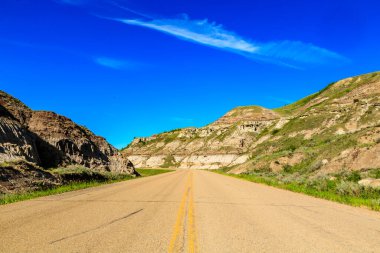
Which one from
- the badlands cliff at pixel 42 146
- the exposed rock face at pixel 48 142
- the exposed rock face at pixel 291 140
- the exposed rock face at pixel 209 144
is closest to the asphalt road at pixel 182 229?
the badlands cliff at pixel 42 146

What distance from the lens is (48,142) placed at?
35000 millimetres

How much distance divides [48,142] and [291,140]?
4972cm

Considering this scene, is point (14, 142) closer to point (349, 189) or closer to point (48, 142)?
point (48, 142)

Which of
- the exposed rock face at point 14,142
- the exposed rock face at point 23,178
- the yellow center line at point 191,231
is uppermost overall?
the exposed rock face at point 14,142

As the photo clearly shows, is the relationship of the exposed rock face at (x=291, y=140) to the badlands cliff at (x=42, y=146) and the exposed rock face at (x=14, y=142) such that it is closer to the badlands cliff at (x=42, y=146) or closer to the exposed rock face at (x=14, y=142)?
the badlands cliff at (x=42, y=146)

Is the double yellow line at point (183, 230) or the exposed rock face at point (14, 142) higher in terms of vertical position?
the exposed rock face at point (14, 142)

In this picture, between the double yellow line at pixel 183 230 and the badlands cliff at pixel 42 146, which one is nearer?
the double yellow line at pixel 183 230

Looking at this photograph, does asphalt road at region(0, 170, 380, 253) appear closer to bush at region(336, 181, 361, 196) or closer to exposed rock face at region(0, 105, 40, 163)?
bush at region(336, 181, 361, 196)

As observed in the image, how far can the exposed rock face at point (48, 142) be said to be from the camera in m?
26.1

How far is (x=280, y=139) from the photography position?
75.2 m

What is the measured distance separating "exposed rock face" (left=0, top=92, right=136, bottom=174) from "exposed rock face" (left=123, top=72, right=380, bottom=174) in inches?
915

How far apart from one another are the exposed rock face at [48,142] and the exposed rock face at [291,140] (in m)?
23.2

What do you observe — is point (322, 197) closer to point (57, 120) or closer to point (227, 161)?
point (57, 120)

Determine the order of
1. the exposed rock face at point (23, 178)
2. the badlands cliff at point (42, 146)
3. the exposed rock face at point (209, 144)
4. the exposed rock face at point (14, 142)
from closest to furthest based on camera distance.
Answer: the exposed rock face at point (23, 178) → the badlands cliff at point (42, 146) → the exposed rock face at point (14, 142) → the exposed rock face at point (209, 144)
